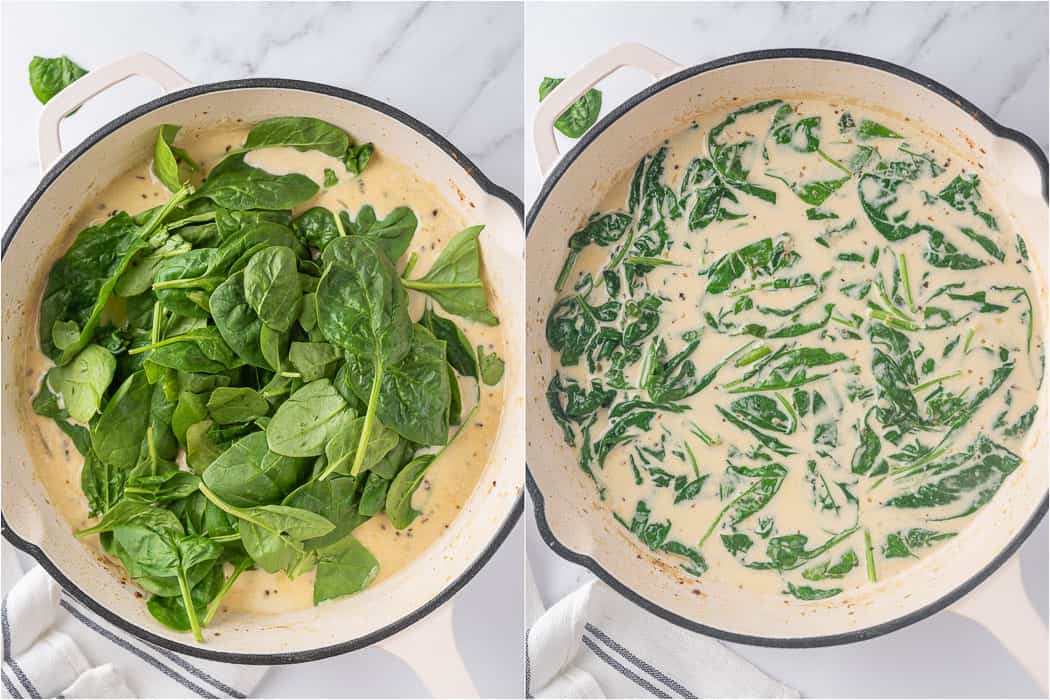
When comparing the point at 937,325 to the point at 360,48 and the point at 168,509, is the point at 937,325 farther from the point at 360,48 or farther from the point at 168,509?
the point at 168,509

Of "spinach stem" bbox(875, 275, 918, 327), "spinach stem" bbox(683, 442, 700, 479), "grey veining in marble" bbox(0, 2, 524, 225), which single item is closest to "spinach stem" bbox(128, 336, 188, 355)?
"grey veining in marble" bbox(0, 2, 524, 225)

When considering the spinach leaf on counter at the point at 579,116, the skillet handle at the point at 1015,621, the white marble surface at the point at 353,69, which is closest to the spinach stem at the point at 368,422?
the white marble surface at the point at 353,69

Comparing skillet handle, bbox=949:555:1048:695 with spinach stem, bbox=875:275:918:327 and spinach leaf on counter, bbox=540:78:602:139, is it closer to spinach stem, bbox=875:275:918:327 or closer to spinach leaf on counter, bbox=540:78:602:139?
spinach stem, bbox=875:275:918:327

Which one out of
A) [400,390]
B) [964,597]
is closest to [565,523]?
[400,390]

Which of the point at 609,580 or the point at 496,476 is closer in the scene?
the point at 609,580

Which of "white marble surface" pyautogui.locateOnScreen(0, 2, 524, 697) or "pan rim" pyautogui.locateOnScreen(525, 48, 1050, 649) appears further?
"white marble surface" pyautogui.locateOnScreen(0, 2, 524, 697)

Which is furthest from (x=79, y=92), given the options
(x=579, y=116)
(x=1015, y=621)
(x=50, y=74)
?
(x=1015, y=621)
